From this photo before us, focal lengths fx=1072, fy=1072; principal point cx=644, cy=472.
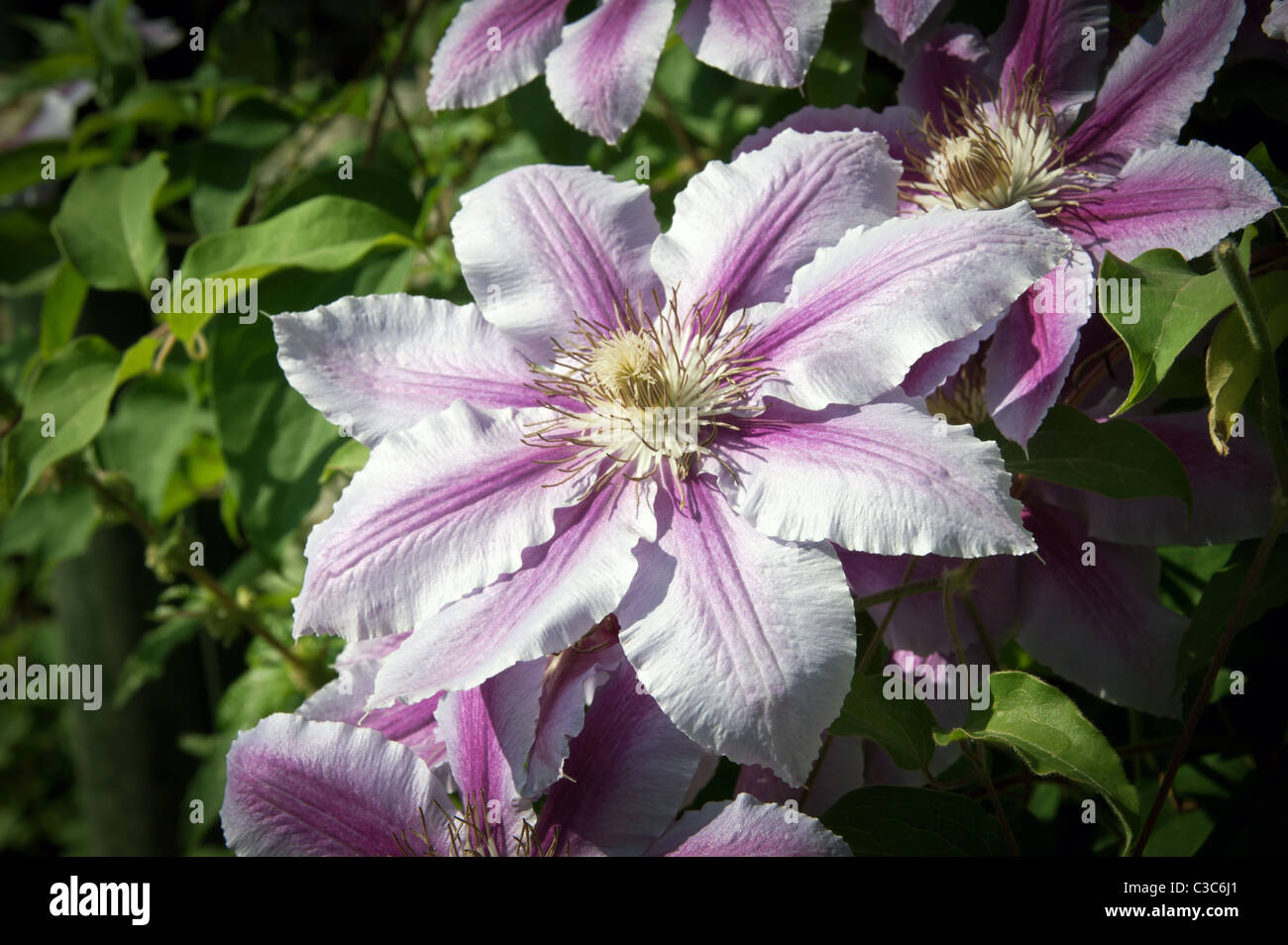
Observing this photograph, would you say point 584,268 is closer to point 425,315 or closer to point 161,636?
point 425,315

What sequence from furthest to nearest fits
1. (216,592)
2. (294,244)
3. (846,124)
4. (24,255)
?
(24,255) < (216,592) < (294,244) < (846,124)

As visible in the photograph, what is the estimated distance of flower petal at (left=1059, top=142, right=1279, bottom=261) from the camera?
592mm

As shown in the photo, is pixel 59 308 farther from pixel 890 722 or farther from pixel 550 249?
pixel 890 722

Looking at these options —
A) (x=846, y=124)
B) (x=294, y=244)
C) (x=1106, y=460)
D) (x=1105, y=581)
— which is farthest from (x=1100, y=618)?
(x=294, y=244)

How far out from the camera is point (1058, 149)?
711mm

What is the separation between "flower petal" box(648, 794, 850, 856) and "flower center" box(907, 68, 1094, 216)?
0.42 metres

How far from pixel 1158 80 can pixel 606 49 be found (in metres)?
0.37

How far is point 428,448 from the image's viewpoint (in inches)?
24.0

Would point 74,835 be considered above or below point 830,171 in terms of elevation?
below

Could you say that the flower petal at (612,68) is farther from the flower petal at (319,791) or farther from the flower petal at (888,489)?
the flower petal at (319,791)

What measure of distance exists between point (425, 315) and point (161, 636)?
31.9 inches

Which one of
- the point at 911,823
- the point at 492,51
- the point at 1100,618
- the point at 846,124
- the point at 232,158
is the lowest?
the point at 911,823

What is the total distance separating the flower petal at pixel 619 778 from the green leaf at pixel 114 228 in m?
0.74
